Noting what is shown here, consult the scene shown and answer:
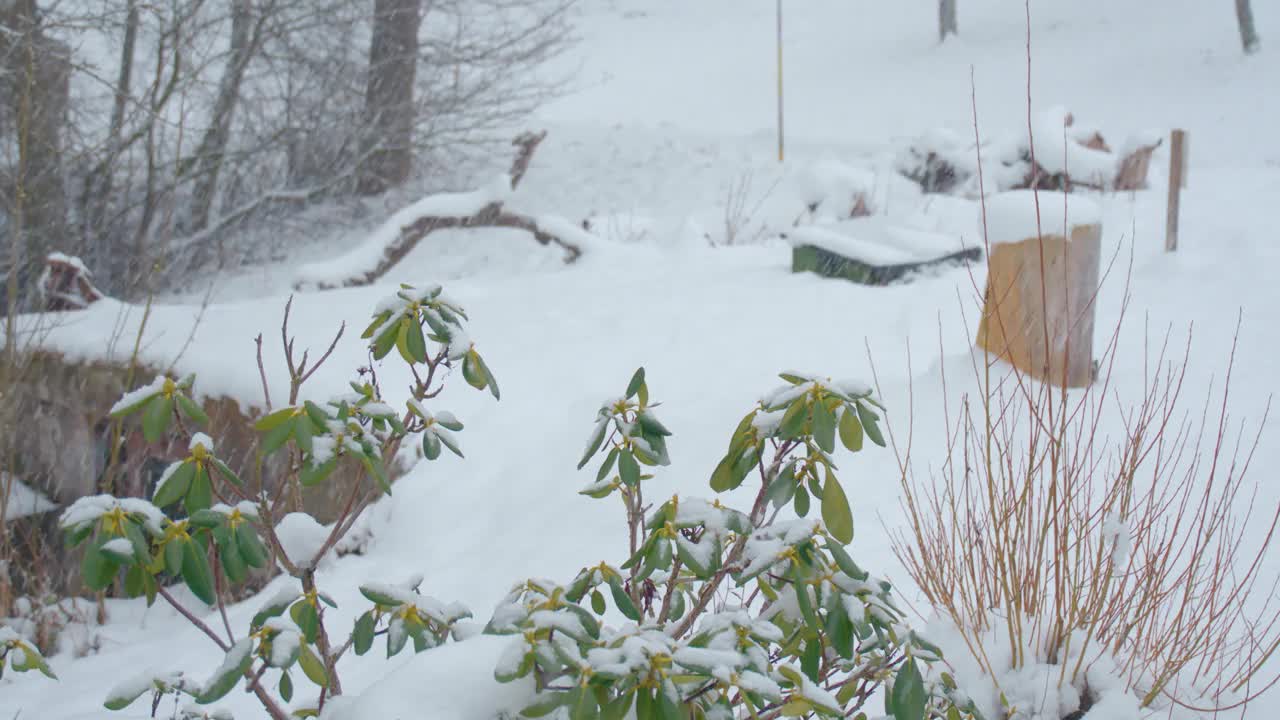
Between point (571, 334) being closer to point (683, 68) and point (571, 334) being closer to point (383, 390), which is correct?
point (383, 390)

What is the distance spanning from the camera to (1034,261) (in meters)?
3.62

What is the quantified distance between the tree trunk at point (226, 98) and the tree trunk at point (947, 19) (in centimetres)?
1453

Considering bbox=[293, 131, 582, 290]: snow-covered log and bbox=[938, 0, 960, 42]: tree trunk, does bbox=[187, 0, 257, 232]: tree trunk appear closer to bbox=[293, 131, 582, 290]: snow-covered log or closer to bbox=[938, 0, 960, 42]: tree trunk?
bbox=[293, 131, 582, 290]: snow-covered log

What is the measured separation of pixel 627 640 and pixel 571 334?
156 inches

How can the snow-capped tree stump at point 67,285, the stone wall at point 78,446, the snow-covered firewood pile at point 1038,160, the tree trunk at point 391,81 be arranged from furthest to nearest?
the tree trunk at point 391,81 < the snow-covered firewood pile at point 1038,160 < the snow-capped tree stump at point 67,285 < the stone wall at point 78,446

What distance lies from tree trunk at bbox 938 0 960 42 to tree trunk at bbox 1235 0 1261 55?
16.5ft

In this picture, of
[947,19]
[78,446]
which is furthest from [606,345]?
[947,19]

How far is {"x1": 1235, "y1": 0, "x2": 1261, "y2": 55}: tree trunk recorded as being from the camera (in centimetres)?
1531

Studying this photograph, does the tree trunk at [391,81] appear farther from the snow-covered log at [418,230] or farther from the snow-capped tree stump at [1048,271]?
the snow-capped tree stump at [1048,271]

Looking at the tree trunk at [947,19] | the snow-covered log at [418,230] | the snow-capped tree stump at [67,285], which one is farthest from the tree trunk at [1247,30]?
the snow-capped tree stump at [67,285]

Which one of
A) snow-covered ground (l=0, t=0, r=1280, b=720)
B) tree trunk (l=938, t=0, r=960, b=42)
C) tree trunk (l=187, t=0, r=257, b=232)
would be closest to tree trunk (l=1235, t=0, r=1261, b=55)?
snow-covered ground (l=0, t=0, r=1280, b=720)

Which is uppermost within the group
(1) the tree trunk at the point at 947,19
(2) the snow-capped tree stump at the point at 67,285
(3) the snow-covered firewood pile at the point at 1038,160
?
(1) the tree trunk at the point at 947,19

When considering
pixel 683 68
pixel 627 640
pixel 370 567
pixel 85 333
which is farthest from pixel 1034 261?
pixel 683 68

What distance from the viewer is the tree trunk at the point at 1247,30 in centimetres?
1531
